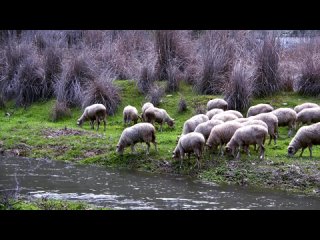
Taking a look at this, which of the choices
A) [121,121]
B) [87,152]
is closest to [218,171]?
[87,152]

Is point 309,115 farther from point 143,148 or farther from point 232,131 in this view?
point 143,148

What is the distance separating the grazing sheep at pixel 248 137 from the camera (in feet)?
50.0

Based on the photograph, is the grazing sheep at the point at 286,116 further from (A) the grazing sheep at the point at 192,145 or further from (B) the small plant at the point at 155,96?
(B) the small plant at the point at 155,96

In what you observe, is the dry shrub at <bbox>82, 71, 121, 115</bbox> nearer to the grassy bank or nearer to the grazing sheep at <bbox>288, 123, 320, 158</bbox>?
the grassy bank

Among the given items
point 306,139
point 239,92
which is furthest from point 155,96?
point 306,139

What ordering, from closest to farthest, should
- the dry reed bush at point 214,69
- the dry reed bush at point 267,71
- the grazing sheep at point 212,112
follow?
the grazing sheep at point 212,112 → the dry reed bush at point 267,71 → the dry reed bush at point 214,69

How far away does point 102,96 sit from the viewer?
22.6 meters

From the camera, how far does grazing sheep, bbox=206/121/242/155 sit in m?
16.0

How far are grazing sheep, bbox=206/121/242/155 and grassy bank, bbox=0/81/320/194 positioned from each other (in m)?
0.57

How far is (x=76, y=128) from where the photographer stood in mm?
20672

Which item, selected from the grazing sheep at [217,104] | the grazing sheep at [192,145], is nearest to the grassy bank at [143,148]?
the grazing sheep at [192,145]

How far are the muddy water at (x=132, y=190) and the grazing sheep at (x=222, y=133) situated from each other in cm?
190
